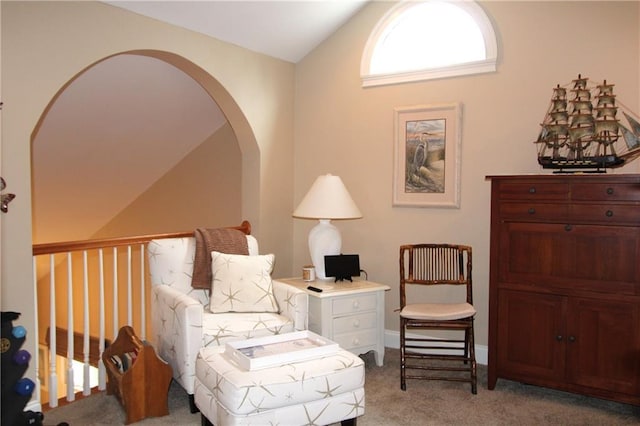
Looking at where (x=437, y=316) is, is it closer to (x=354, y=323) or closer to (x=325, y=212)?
(x=354, y=323)

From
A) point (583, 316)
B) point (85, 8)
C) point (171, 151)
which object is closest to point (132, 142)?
point (171, 151)

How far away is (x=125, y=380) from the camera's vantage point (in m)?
2.71

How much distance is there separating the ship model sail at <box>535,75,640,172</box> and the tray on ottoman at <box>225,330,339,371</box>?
1.72m

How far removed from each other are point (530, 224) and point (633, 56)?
1201mm

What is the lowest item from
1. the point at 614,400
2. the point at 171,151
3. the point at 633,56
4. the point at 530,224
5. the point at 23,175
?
the point at 614,400

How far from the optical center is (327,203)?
3629 millimetres

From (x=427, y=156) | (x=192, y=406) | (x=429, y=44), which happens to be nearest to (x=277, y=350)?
(x=192, y=406)

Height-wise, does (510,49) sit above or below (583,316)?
above

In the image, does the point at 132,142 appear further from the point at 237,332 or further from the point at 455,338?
the point at 455,338

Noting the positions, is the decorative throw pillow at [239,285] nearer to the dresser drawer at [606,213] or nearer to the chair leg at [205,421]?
the chair leg at [205,421]

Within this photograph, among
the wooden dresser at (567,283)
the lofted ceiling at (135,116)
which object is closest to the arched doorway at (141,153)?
the lofted ceiling at (135,116)

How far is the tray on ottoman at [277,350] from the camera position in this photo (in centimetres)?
238

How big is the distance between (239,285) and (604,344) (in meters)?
2.05

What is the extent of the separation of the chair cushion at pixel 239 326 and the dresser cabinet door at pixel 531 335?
126cm
